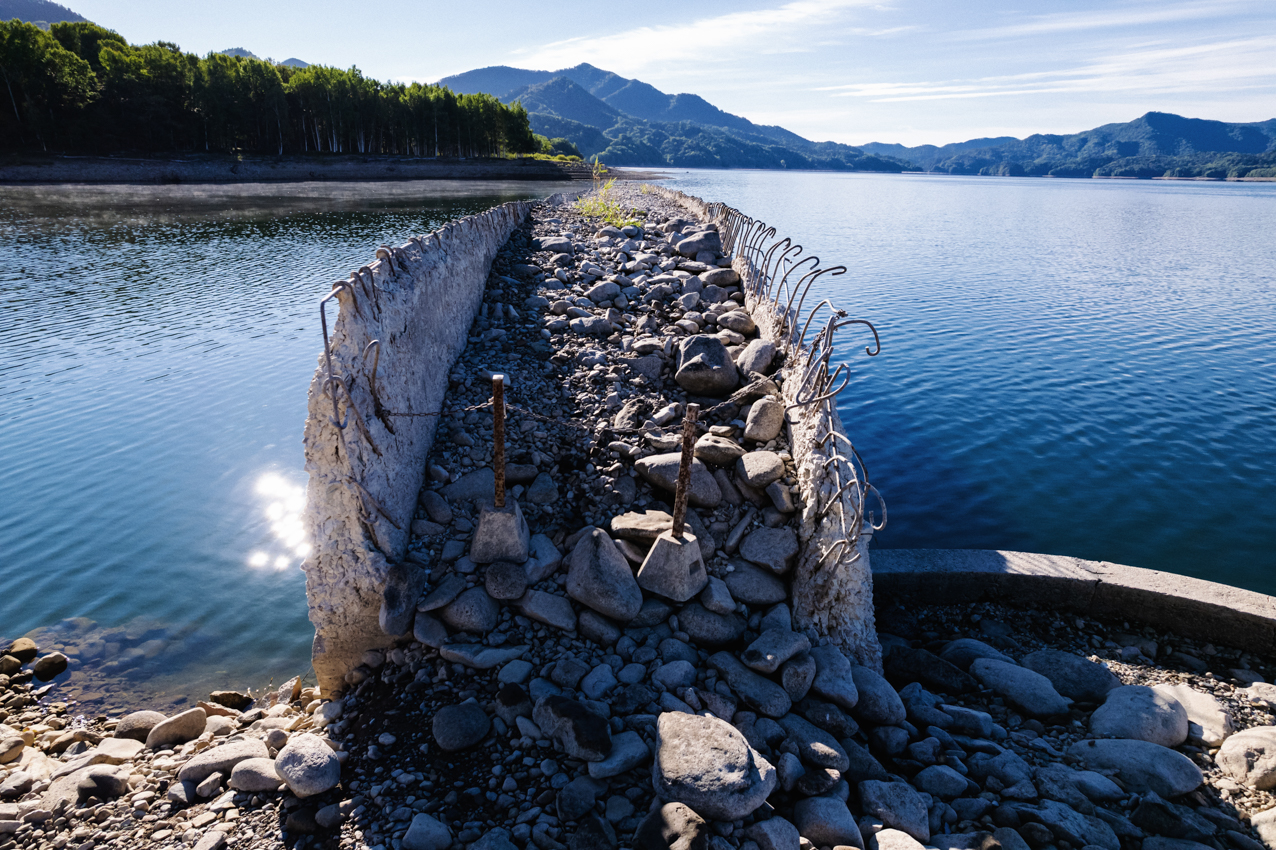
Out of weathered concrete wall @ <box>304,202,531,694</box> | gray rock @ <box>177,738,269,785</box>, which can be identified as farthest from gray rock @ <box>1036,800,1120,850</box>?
gray rock @ <box>177,738,269,785</box>

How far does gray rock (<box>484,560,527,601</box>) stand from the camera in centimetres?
527

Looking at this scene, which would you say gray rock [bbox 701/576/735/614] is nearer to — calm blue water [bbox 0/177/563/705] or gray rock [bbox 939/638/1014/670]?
gray rock [bbox 939/638/1014/670]

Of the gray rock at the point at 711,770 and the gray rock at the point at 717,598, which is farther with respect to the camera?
the gray rock at the point at 717,598

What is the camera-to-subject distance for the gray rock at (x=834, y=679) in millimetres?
4703

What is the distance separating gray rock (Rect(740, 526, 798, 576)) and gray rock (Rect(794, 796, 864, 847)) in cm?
207

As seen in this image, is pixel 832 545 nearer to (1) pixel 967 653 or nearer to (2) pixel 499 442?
(1) pixel 967 653

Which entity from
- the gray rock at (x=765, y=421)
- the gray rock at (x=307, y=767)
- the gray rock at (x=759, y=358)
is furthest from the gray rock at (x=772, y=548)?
the gray rock at (x=307, y=767)

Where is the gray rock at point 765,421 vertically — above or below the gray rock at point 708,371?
below

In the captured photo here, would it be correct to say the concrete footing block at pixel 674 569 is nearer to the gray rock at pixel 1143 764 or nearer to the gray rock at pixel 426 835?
the gray rock at pixel 426 835

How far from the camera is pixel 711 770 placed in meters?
3.77

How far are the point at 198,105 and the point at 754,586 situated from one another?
85890 millimetres

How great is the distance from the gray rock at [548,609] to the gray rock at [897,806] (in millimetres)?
2427

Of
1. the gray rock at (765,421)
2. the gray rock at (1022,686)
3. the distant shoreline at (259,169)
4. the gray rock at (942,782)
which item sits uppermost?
the distant shoreline at (259,169)

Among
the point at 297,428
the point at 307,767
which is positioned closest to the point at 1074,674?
the point at 307,767
